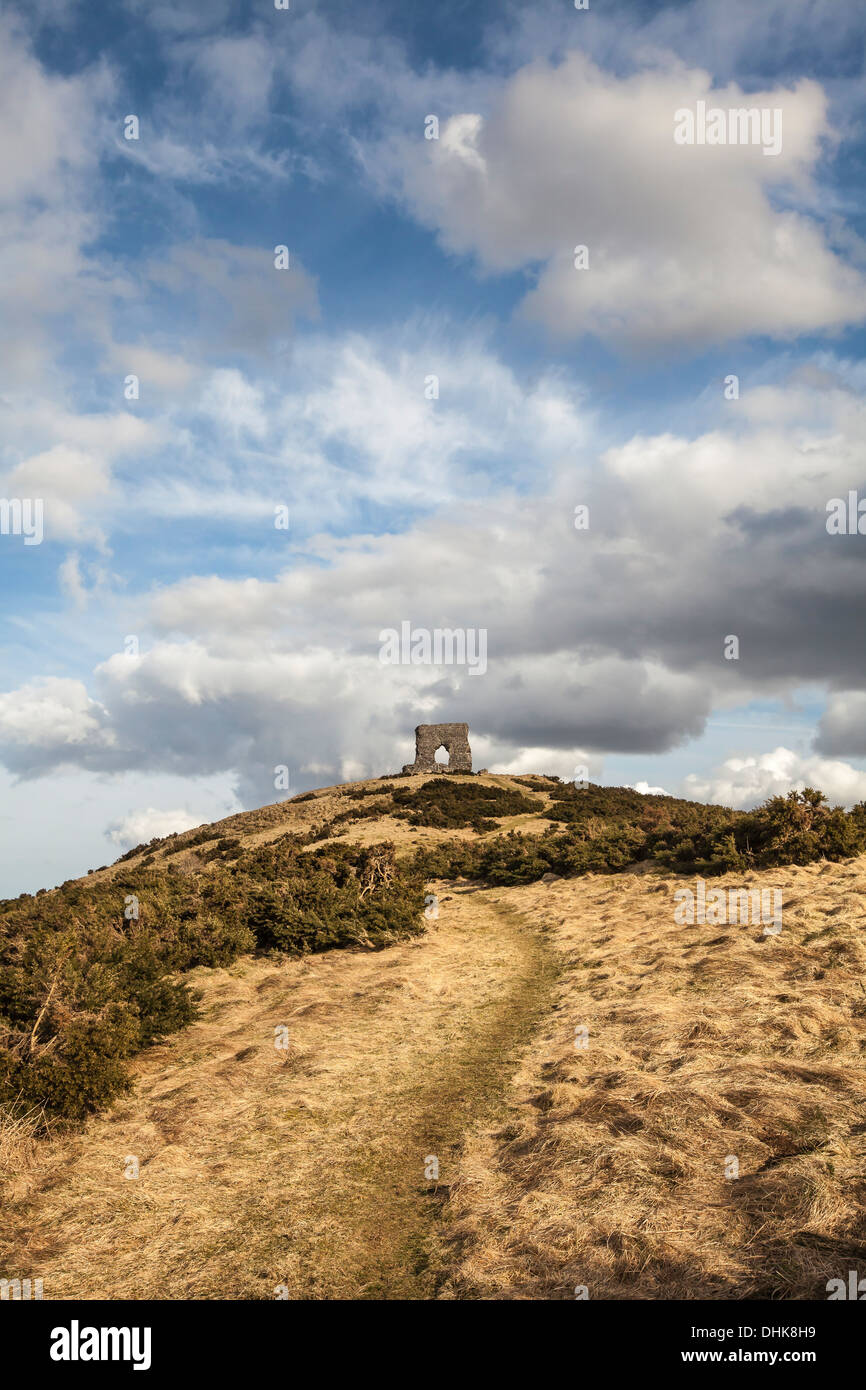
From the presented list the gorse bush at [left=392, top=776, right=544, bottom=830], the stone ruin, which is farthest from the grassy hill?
the stone ruin

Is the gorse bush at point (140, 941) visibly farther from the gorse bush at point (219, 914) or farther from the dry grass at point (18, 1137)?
the dry grass at point (18, 1137)

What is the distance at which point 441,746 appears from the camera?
190 feet

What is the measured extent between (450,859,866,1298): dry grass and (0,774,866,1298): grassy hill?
0.09ft

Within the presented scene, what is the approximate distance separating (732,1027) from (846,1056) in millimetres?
1464

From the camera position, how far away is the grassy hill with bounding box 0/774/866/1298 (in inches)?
208

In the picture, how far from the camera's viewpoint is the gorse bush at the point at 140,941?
810cm

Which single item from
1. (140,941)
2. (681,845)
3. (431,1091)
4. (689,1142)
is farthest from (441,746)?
(689,1142)

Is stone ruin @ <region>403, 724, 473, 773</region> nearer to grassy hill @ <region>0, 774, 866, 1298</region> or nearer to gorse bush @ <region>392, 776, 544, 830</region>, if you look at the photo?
gorse bush @ <region>392, 776, 544, 830</region>

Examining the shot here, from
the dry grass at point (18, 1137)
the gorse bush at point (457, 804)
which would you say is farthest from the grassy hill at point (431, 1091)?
the gorse bush at point (457, 804)

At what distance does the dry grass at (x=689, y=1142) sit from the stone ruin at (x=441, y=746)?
4437cm

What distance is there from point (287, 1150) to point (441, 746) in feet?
166

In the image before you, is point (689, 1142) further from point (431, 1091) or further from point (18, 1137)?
point (18, 1137)

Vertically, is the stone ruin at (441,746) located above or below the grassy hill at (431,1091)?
above
